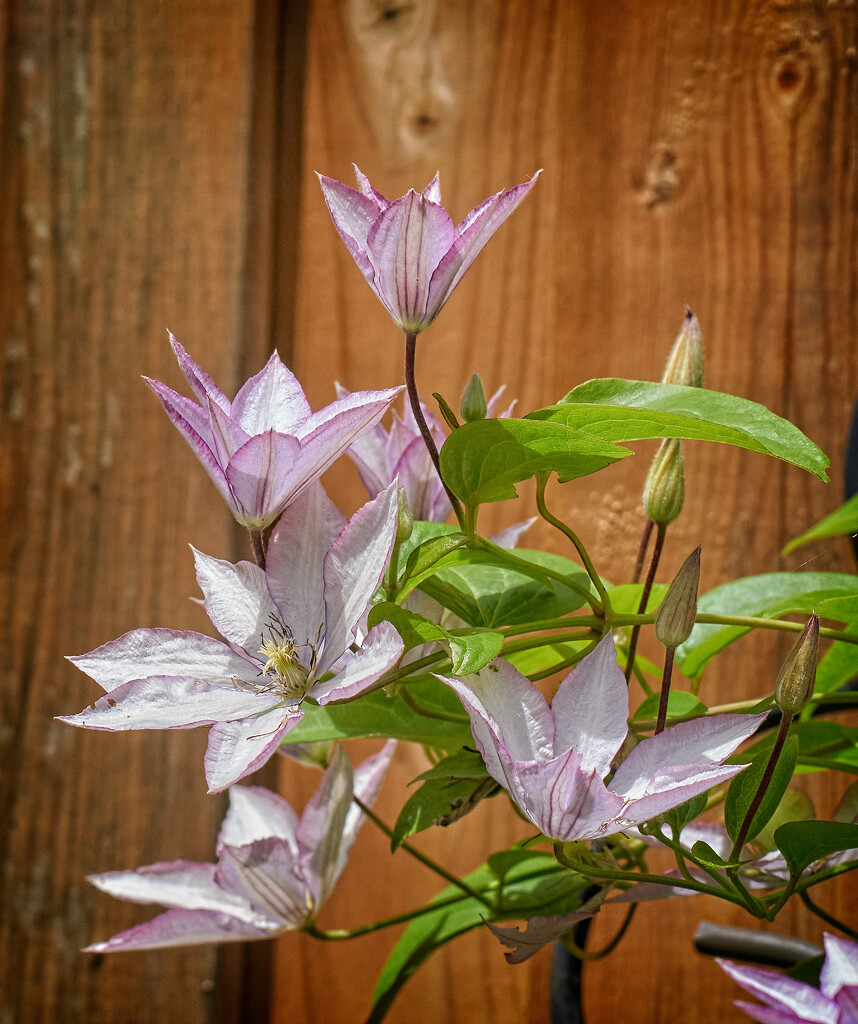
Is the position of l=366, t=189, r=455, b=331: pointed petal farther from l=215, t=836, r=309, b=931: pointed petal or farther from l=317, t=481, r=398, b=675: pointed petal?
l=215, t=836, r=309, b=931: pointed petal

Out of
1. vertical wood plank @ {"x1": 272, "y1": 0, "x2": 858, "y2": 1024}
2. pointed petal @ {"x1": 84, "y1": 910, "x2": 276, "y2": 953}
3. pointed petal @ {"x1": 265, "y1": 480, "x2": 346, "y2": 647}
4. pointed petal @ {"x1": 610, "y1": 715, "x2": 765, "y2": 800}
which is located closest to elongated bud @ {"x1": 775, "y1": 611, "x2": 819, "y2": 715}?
pointed petal @ {"x1": 610, "y1": 715, "x2": 765, "y2": 800}

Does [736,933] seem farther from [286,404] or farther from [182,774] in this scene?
[182,774]

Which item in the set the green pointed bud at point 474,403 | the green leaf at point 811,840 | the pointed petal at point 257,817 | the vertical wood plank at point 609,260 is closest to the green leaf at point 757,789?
the green leaf at point 811,840

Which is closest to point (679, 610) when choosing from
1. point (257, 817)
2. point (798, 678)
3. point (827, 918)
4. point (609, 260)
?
point (798, 678)

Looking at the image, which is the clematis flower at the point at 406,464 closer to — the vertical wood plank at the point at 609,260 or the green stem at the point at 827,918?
the green stem at the point at 827,918

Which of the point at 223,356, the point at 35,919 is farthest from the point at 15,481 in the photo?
the point at 35,919

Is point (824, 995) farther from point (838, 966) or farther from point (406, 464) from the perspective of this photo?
point (406, 464)
